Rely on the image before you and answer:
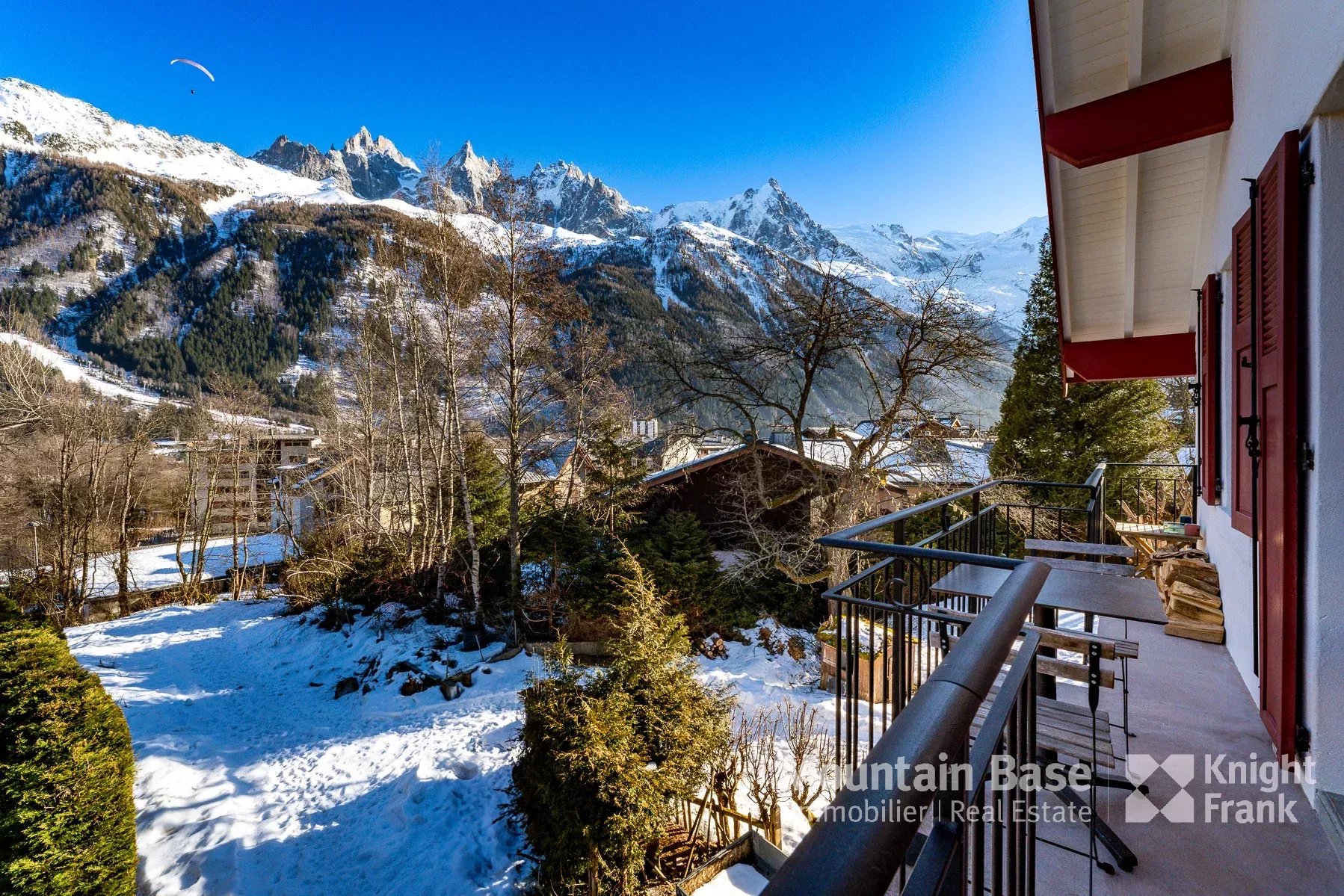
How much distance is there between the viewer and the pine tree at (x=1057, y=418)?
1152 cm

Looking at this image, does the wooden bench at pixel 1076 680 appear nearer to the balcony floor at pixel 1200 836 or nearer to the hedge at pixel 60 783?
the balcony floor at pixel 1200 836

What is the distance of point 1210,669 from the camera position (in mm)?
3414

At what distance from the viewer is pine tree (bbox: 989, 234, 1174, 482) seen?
11.5m

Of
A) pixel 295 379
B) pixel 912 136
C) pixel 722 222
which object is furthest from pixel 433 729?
pixel 722 222

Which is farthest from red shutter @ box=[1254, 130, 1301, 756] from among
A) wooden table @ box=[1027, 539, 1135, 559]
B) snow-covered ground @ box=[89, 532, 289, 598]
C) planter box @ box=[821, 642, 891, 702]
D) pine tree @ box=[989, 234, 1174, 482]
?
snow-covered ground @ box=[89, 532, 289, 598]

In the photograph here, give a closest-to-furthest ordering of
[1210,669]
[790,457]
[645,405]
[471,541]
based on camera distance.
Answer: [1210,669] < [471,541] < [790,457] < [645,405]

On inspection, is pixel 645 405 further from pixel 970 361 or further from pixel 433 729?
pixel 433 729

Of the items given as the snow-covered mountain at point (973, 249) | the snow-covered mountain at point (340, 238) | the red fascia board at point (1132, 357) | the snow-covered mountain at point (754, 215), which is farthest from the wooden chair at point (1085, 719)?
the snow-covered mountain at point (754, 215)

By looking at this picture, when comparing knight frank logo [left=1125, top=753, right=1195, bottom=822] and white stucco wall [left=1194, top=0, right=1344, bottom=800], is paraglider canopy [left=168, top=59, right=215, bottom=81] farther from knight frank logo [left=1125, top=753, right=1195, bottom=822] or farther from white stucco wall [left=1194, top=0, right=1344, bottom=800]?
knight frank logo [left=1125, top=753, right=1195, bottom=822]

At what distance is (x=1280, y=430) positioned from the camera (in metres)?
2.10

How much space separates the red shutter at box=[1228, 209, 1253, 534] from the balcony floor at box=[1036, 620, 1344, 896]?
38.6 inches

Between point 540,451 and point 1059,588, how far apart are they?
9.07 meters

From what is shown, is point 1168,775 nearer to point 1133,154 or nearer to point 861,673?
point 1133,154

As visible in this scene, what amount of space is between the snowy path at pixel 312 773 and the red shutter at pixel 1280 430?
5.07 m
